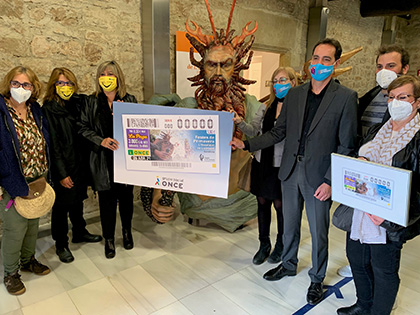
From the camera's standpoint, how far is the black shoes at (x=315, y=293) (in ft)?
7.02

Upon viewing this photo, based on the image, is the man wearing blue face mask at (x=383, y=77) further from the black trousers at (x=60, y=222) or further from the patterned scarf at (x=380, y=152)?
the black trousers at (x=60, y=222)

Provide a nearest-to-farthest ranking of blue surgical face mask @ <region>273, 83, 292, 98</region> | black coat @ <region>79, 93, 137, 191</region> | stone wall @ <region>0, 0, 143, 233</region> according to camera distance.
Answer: blue surgical face mask @ <region>273, 83, 292, 98</region> → black coat @ <region>79, 93, 137, 191</region> → stone wall @ <region>0, 0, 143, 233</region>

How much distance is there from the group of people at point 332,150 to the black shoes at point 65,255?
158 cm

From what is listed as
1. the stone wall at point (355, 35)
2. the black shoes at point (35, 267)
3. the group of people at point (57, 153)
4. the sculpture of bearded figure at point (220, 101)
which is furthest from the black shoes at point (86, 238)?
the stone wall at point (355, 35)

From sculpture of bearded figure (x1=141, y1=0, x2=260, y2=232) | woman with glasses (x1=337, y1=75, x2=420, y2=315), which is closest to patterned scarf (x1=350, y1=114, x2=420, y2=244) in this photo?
woman with glasses (x1=337, y1=75, x2=420, y2=315)

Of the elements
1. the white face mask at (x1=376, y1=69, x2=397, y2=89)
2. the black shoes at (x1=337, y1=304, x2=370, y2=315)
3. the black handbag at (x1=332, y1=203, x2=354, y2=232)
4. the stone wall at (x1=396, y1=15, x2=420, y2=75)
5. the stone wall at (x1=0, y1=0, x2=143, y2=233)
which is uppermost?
the stone wall at (x1=396, y1=15, x2=420, y2=75)

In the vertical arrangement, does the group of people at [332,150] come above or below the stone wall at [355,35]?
below

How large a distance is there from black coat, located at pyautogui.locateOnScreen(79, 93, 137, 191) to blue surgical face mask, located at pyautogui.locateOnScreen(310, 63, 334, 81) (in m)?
1.40

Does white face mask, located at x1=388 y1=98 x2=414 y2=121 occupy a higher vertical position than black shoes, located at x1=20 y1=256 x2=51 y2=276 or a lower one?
higher

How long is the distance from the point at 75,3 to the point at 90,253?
7.73 ft

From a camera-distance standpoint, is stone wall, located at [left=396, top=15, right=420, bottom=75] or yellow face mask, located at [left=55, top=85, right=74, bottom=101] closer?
yellow face mask, located at [left=55, top=85, right=74, bottom=101]

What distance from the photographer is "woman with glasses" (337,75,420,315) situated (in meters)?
1.51

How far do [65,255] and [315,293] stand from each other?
6.37 ft

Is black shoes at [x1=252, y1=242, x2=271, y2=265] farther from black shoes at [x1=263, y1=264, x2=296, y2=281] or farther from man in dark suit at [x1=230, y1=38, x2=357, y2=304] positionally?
man in dark suit at [x1=230, y1=38, x2=357, y2=304]
